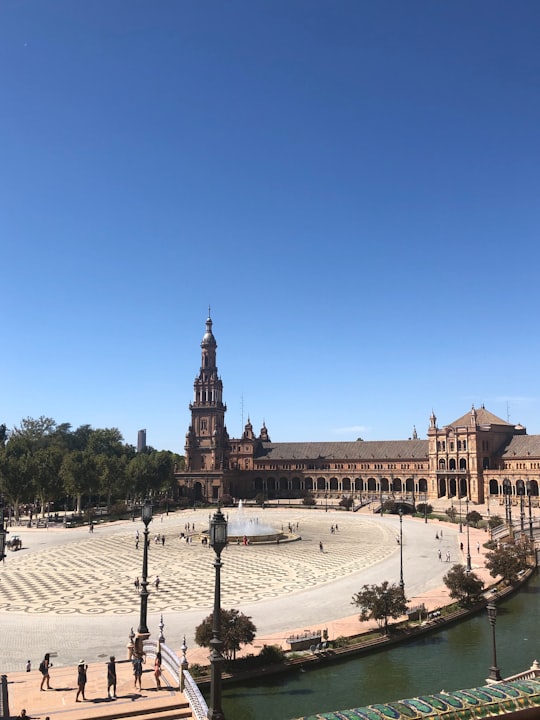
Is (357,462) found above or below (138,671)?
above

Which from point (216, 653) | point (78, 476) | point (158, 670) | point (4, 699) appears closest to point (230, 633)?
point (158, 670)

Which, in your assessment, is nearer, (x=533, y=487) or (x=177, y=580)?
(x=177, y=580)

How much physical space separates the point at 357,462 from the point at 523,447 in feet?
126

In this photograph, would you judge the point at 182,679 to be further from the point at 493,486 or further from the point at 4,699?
the point at 493,486

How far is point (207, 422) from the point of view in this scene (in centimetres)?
14625

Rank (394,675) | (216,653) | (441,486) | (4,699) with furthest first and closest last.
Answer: (441,486)
(394,675)
(4,699)
(216,653)

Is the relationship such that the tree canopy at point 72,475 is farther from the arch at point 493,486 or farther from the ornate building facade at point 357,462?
the arch at point 493,486

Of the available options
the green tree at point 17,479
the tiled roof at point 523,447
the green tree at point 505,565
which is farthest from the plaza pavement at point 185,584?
the tiled roof at point 523,447

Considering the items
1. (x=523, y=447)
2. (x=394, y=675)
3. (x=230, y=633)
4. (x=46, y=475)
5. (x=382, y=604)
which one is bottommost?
(x=394, y=675)

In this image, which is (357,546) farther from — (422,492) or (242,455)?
(242,455)

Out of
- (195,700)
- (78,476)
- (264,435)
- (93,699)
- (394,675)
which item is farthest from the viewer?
(264,435)

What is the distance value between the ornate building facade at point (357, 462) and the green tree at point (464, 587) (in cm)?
7466

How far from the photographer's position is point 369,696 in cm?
2594

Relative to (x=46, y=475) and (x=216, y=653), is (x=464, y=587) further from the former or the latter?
(x=46, y=475)
